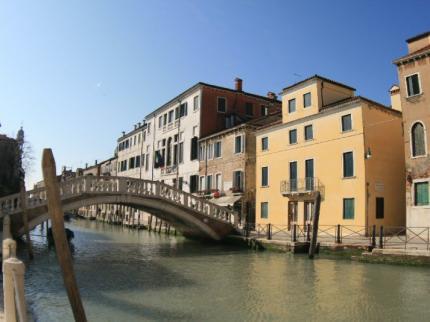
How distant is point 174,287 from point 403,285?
597cm

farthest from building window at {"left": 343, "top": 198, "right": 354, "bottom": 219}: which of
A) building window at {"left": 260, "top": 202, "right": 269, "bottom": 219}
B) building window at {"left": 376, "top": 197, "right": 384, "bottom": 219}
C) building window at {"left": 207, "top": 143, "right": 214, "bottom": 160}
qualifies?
building window at {"left": 207, "top": 143, "right": 214, "bottom": 160}

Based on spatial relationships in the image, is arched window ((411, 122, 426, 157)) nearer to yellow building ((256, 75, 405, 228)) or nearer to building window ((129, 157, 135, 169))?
yellow building ((256, 75, 405, 228))

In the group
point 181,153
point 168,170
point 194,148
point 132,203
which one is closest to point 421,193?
point 132,203

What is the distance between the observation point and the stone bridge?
1814 cm

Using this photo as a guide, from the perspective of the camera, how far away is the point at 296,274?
13.1 m

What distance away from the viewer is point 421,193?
1753cm

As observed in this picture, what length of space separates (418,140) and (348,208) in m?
4.34

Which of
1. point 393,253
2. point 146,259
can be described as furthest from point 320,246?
point 146,259

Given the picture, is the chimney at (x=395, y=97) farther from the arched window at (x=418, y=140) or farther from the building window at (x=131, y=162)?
the building window at (x=131, y=162)

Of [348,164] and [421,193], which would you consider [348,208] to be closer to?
[348,164]

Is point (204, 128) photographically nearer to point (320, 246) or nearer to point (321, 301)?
point (320, 246)

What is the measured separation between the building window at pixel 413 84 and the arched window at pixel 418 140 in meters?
1.35

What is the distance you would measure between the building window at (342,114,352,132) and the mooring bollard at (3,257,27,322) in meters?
18.3

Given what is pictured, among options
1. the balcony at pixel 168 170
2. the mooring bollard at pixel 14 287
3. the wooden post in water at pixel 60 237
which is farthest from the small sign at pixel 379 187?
the balcony at pixel 168 170
